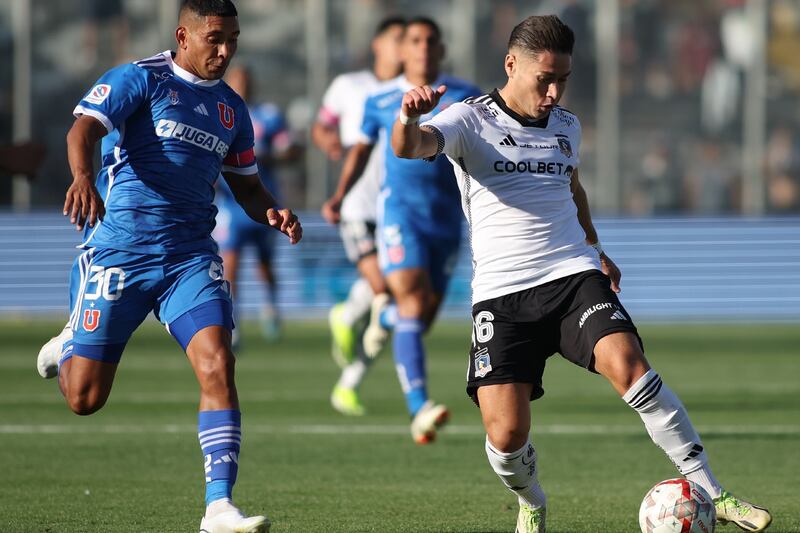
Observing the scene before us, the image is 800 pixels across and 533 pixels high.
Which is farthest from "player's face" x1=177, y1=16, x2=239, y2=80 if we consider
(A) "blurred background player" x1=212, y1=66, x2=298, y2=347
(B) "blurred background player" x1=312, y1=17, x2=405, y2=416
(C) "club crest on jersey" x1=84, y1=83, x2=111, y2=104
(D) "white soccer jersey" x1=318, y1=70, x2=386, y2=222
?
(A) "blurred background player" x1=212, y1=66, x2=298, y2=347

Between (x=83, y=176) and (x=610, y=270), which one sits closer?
(x=83, y=176)

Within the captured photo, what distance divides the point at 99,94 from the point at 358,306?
6.00 metres

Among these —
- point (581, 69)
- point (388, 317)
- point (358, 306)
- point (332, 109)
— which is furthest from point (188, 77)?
point (581, 69)

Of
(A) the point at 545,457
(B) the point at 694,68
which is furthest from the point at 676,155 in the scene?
(A) the point at 545,457

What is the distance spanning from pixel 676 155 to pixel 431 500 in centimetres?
1604

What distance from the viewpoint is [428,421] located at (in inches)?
342

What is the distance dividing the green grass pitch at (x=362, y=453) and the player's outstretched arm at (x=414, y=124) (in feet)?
5.66

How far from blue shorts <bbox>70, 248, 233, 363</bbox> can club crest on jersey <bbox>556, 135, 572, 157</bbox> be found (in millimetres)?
1587

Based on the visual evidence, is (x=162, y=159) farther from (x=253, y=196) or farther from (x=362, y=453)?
(x=362, y=453)

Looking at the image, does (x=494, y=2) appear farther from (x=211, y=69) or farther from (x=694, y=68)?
(x=211, y=69)

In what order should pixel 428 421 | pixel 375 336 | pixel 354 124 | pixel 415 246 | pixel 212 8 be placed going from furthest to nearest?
pixel 354 124 < pixel 375 336 < pixel 415 246 < pixel 428 421 < pixel 212 8

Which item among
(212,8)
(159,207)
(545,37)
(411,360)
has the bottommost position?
(411,360)

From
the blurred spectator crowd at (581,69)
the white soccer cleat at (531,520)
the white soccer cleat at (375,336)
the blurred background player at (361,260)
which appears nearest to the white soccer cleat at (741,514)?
the white soccer cleat at (531,520)

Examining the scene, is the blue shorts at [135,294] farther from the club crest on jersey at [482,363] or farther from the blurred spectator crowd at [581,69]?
the blurred spectator crowd at [581,69]
